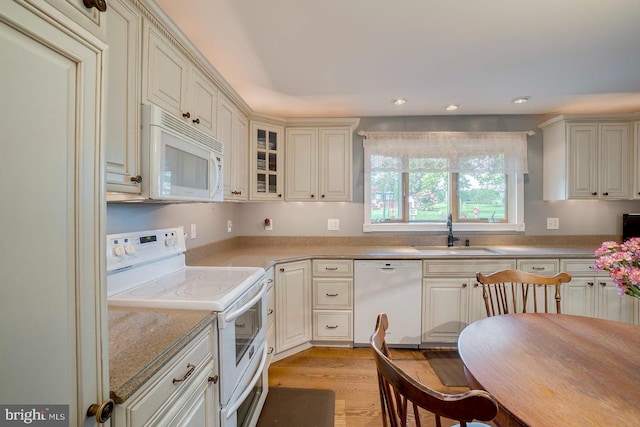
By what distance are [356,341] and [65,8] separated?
8.68 feet

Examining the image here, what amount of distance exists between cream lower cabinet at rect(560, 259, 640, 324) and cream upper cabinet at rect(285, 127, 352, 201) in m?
2.12

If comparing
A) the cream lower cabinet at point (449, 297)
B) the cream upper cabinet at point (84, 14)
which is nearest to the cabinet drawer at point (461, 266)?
the cream lower cabinet at point (449, 297)

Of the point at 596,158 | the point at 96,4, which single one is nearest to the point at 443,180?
the point at 596,158

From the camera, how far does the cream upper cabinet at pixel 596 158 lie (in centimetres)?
259

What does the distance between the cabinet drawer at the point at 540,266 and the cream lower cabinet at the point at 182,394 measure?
2593 millimetres

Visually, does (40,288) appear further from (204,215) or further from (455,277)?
(455,277)

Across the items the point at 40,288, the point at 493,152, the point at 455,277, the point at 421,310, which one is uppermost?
the point at 493,152

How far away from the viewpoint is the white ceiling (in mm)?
1355

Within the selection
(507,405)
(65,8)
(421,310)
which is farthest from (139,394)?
(421,310)

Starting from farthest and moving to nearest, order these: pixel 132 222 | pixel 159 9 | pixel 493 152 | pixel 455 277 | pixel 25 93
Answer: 1. pixel 493 152
2. pixel 455 277
3. pixel 132 222
4. pixel 159 9
5. pixel 25 93

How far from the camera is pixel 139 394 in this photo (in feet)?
2.36

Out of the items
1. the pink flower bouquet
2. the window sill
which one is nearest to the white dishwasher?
the window sill

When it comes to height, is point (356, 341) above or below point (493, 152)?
below

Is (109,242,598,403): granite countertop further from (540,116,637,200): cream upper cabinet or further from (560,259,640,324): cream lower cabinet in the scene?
(540,116,637,200): cream upper cabinet
